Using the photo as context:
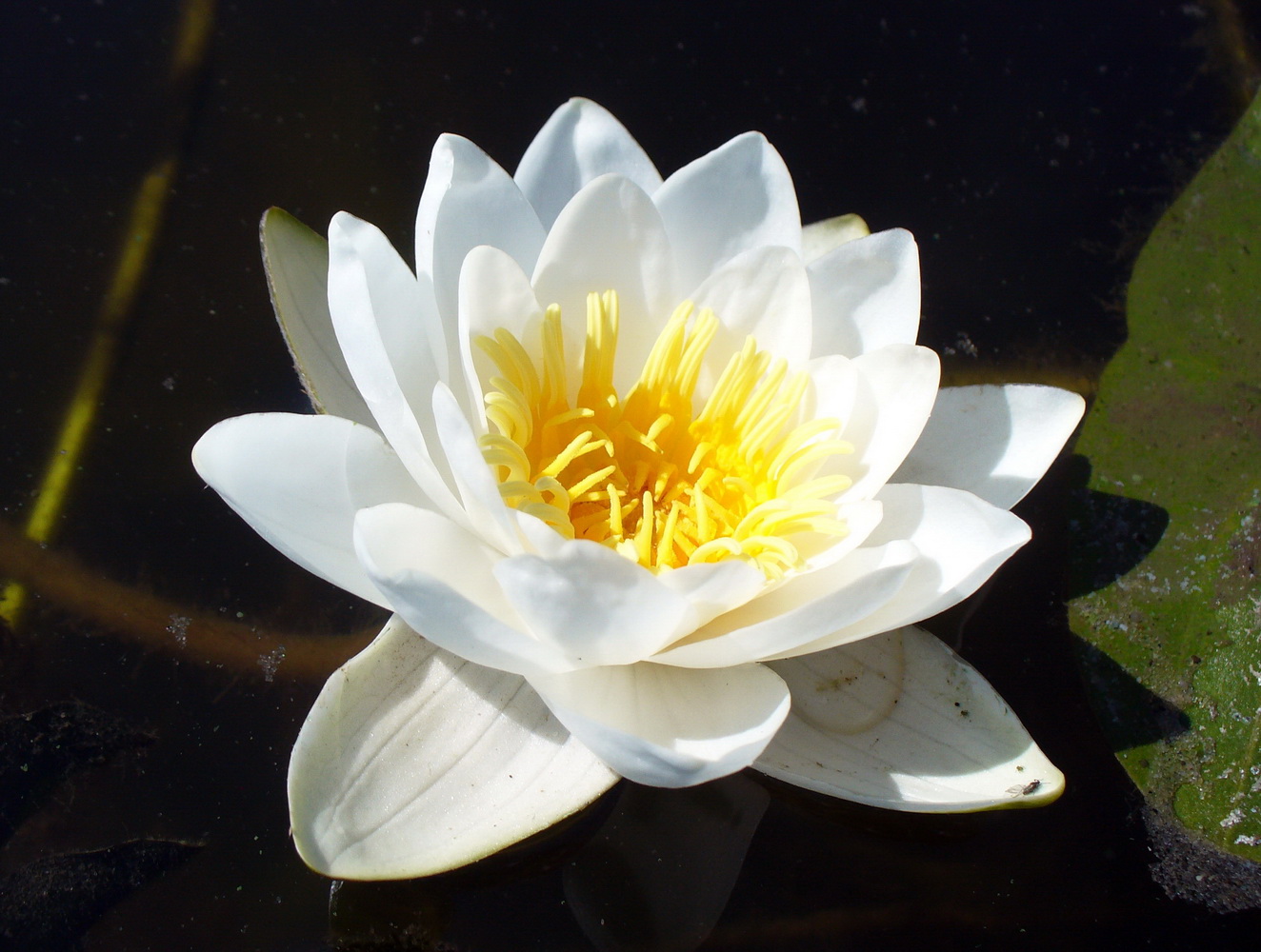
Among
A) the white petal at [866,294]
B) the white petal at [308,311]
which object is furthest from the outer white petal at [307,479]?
the white petal at [866,294]

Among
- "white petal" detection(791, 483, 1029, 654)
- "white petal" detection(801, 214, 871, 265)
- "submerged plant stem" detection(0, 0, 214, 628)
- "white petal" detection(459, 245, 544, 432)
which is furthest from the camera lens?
"white petal" detection(801, 214, 871, 265)

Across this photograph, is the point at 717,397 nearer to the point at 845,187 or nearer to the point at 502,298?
the point at 502,298

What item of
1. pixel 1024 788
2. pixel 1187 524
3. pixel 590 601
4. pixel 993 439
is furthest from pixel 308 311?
pixel 1187 524

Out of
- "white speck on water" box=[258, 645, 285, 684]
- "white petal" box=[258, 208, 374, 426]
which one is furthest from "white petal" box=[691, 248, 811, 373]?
"white speck on water" box=[258, 645, 285, 684]

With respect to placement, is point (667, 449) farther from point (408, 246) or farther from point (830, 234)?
point (408, 246)

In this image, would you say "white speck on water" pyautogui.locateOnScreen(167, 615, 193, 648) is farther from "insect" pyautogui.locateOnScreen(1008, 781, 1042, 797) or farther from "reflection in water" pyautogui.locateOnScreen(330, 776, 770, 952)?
"insect" pyautogui.locateOnScreen(1008, 781, 1042, 797)
